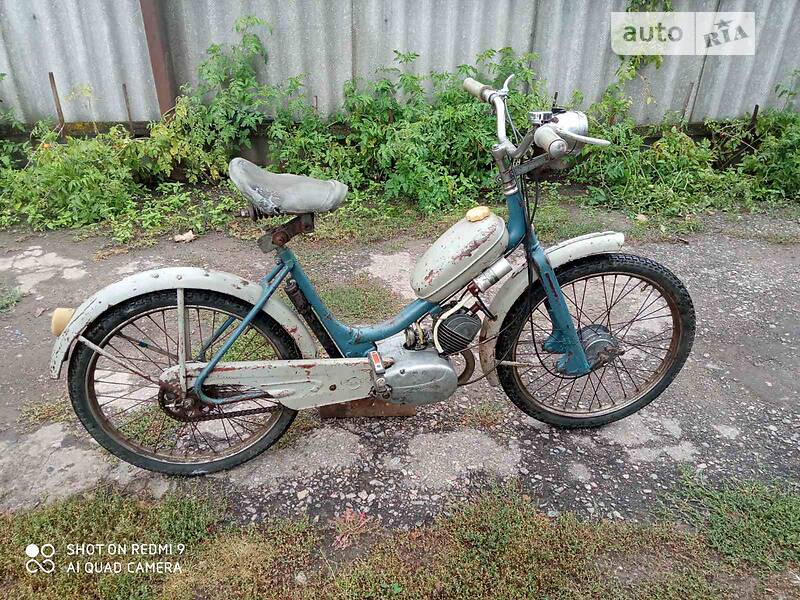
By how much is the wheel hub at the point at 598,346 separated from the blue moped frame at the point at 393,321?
0.17 ft

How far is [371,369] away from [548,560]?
3.34ft

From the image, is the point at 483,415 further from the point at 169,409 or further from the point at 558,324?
the point at 169,409

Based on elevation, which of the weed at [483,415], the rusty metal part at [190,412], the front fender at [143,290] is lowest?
the weed at [483,415]

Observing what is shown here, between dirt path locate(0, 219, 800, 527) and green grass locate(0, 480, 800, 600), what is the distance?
11 cm

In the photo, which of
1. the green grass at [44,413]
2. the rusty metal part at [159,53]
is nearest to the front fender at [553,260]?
the green grass at [44,413]

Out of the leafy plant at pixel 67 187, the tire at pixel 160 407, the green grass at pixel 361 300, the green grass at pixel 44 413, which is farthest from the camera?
the leafy plant at pixel 67 187

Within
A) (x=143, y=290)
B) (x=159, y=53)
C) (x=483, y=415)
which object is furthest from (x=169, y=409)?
(x=159, y=53)

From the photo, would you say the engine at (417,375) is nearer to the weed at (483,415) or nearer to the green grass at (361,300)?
the weed at (483,415)

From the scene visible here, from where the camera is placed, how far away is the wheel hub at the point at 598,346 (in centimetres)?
269

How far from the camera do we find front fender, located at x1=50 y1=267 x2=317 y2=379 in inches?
89.8

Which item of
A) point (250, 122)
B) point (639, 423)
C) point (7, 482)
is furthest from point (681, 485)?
point (250, 122)

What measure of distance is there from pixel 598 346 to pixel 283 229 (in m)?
1.48

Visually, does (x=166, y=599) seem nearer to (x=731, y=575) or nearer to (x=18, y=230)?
(x=731, y=575)

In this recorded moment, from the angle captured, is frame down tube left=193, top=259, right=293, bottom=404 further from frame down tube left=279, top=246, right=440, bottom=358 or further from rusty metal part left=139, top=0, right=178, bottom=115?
rusty metal part left=139, top=0, right=178, bottom=115
